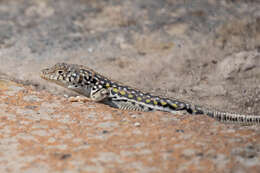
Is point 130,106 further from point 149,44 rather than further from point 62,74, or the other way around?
point 149,44

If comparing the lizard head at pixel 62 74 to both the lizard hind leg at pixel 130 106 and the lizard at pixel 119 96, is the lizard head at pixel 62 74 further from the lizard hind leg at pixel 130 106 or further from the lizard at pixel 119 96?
the lizard hind leg at pixel 130 106

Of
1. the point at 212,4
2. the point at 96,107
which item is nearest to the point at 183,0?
the point at 212,4

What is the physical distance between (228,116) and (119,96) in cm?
181

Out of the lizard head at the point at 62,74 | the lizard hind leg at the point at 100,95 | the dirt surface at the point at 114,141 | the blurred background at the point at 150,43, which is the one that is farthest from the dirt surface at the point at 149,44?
the lizard hind leg at the point at 100,95

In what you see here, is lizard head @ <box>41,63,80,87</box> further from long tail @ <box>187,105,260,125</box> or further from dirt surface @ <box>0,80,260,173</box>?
long tail @ <box>187,105,260,125</box>

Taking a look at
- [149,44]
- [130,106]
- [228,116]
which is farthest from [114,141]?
[149,44]

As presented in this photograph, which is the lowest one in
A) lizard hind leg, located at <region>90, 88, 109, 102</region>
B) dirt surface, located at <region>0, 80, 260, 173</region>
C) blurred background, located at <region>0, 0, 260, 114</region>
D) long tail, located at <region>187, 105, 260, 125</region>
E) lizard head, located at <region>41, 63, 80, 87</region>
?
dirt surface, located at <region>0, 80, 260, 173</region>

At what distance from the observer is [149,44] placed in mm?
8242

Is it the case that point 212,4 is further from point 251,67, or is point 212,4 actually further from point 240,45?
point 251,67

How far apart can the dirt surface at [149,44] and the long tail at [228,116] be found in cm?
61

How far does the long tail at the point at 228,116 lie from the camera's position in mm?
5461

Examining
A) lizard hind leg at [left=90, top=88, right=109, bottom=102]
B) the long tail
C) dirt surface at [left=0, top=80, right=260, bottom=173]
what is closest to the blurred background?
the long tail

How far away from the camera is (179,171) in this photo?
137 inches

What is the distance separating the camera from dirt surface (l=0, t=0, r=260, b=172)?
22.0 feet
